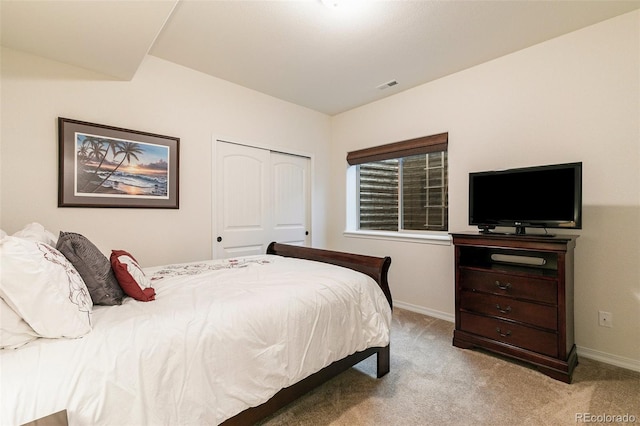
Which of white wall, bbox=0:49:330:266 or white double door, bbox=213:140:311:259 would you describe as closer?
white wall, bbox=0:49:330:266

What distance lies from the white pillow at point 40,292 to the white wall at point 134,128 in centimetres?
153

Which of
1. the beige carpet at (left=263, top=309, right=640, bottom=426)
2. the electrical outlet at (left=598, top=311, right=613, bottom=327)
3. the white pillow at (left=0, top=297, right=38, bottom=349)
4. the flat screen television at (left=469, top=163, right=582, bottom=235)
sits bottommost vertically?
the beige carpet at (left=263, top=309, right=640, bottom=426)

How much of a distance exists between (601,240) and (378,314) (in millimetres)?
1903

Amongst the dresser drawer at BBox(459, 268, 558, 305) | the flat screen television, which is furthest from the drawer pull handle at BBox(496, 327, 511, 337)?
the flat screen television

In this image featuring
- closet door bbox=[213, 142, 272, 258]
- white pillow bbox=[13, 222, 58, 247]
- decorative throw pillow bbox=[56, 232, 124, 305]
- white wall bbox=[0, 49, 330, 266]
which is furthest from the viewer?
closet door bbox=[213, 142, 272, 258]

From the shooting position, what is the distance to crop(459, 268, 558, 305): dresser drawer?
210cm

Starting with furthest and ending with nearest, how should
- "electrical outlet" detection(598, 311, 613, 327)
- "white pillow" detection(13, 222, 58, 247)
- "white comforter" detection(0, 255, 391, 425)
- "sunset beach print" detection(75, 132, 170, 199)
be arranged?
"sunset beach print" detection(75, 132, 170, 199) → "electrical outlet" detection(598, 311, 613, 327) → "white pillow" detection(13, 222, 58, 247) → "white comforter" detection(0, 255, 391, 425)

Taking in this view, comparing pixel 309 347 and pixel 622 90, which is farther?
pixel 622 90

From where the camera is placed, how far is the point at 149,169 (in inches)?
107

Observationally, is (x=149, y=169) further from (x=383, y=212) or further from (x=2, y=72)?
(x=383, y=212)

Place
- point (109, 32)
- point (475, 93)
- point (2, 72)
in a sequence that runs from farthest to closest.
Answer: point (475, 93) < point (2, 72) < point (109, 32)

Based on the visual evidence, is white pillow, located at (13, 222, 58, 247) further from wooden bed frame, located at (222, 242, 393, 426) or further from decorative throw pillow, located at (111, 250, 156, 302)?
wooden bed frame, located at (222, 242, 393, 426)

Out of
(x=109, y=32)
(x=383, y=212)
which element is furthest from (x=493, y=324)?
(x=109, y=32)

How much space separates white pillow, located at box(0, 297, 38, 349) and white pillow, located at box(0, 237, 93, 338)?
0.02 metres
